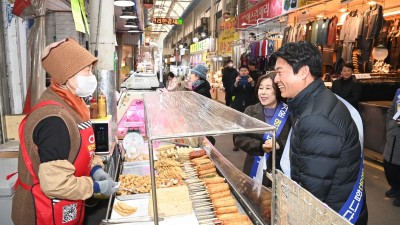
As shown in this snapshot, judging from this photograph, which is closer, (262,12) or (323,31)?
(323,31)

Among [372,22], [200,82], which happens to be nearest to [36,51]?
[200,82]

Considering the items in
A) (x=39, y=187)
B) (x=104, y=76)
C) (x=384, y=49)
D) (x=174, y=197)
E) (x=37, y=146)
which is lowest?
(x=174, y=197)

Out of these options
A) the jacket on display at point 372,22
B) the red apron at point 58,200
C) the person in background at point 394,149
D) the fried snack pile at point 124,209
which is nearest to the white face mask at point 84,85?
the red apron at point 58,200

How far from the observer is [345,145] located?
175 centimetres

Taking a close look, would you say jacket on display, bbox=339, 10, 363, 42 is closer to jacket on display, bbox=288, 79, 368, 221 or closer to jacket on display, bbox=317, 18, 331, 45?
jacket on display, bbox=317, 18, 331, 45

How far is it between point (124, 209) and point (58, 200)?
1.73 ft

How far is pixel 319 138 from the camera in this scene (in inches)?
67.2

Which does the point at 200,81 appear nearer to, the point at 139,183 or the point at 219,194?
the point at 139,183

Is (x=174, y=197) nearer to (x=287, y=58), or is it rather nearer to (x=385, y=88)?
(x=287, y=58)

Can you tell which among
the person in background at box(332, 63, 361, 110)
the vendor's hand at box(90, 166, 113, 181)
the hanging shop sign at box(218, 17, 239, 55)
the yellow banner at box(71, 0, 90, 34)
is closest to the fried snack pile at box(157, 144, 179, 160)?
the vendor's hand at box(90, 166, 113, 181)

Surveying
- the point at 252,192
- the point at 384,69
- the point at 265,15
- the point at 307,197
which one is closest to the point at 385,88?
the point at 384,69

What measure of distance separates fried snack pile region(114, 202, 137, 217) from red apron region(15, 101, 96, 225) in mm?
314

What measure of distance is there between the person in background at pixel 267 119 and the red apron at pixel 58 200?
1.54 metres

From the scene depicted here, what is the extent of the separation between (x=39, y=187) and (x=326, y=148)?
5.56 feet
